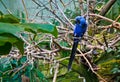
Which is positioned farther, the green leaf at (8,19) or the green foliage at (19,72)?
the green foliage at (19,72)

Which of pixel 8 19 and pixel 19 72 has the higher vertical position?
pixel 8 19

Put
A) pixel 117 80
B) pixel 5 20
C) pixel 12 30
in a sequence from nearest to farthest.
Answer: pixel 12 30 < pixel 5 20 < pixel 117 80

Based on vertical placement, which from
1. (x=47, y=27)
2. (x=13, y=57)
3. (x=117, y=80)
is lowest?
(x=117, y=80)

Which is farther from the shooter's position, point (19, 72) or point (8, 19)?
point (19, 72)

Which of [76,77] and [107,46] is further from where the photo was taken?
[76,77]

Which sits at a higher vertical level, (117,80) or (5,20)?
(5,20)

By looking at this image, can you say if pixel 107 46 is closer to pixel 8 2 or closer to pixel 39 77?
pixel 39 77

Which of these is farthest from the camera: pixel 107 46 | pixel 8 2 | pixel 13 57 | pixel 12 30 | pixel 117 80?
pixel 8 2

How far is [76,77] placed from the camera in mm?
1500

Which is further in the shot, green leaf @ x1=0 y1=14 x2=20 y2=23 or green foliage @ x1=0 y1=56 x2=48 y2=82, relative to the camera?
green foliage @ x1=0 y1=56 x2=48 y2=82

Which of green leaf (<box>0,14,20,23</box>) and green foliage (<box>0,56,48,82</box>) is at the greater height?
green leaf (<box>0,14,20,23</box>)

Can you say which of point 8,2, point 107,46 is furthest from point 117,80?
point 8,2

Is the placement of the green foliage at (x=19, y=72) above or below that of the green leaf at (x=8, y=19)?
below

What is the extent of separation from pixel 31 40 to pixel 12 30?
69 centimetres
